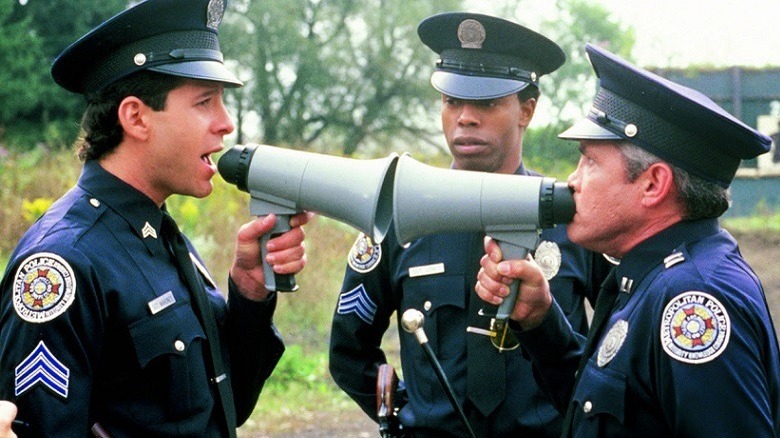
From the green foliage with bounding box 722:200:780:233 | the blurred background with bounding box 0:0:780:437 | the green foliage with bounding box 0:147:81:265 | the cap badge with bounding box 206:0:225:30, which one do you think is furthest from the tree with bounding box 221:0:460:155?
the cap badge with bounding box 206:0:225:30

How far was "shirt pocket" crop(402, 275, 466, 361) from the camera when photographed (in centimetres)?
427

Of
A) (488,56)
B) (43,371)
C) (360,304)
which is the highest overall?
(488,56)

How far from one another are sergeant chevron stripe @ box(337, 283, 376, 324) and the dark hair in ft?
4.90

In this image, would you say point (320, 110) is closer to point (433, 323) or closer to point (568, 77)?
point (568, 77)

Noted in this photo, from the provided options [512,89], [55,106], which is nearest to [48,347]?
[512,89]

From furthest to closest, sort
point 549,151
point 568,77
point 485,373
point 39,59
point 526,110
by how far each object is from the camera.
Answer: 1. point 568,77
2. point 549,151
3. point 39,59
4. point 526,110
5. point 485,373

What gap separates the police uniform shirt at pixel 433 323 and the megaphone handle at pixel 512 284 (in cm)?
70

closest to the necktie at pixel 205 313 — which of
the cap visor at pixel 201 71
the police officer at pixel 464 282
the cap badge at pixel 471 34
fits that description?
the cap visor at pixel 201 71

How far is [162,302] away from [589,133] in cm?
141

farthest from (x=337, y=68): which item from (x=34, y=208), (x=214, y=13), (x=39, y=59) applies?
(x=214, y=13)

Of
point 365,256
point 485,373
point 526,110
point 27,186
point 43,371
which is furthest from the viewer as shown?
point 27,186

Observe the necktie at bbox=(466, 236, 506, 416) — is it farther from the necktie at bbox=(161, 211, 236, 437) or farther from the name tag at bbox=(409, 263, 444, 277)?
the necktie at bbox=(161, 211, 236, 437)

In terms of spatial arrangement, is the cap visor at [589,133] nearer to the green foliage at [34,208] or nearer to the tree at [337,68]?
the green foliage at [34,208]

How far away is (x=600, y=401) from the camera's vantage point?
310cm
